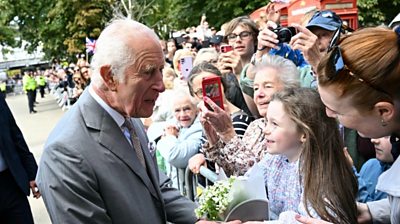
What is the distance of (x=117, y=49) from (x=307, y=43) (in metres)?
1.25

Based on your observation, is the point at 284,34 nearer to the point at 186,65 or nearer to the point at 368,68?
the point at 368,68

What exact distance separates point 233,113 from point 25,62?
77713mm

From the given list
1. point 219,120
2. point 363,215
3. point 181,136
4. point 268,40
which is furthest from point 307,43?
point 181,136

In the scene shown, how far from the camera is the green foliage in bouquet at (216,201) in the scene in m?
2.30

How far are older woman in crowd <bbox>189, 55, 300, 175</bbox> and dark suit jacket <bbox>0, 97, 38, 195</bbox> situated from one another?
2004 mm

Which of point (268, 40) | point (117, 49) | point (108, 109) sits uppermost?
point (117, 49)

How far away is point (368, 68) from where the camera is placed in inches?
72.7

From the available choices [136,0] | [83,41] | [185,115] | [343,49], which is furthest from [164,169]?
[136,0]

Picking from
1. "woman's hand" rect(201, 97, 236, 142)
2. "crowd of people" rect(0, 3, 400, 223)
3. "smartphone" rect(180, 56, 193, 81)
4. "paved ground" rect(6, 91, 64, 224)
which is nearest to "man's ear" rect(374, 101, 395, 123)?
"crowd of people" rect(0, 3, 400, 223)

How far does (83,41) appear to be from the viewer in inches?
1100

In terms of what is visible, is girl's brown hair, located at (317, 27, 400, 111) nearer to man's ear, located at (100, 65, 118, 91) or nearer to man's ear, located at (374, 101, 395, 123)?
man's ear, located at (374, 101, 395, 123)

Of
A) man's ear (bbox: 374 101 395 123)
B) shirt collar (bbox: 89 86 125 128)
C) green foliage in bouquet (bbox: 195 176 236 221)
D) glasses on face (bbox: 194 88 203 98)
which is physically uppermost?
man's ear (bbox: 374 101 395 123)

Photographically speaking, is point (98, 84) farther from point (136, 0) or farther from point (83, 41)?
point (136, 0)

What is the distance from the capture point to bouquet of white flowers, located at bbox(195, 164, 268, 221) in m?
2.30
